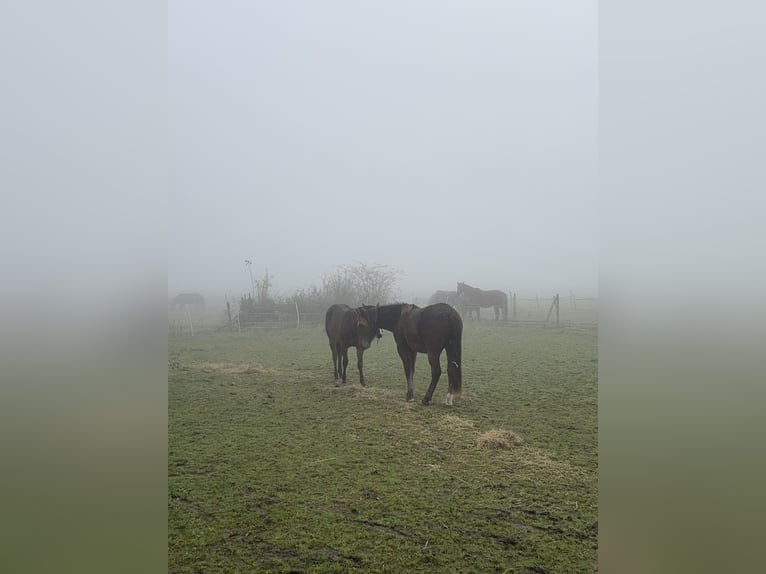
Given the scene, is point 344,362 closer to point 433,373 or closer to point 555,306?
point 433,373

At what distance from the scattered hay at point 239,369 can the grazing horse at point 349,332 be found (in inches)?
16.3

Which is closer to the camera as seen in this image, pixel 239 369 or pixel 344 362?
pixel 239 369

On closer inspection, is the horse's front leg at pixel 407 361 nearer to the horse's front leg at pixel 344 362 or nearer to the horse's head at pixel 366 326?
the horse's head at pixel 366 326

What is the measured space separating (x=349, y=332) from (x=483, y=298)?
0.91 metres

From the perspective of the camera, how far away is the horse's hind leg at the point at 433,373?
298cm

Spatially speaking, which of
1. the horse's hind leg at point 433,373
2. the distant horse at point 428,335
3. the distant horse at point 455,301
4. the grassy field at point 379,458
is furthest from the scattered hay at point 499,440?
the distant horse at point 455,301

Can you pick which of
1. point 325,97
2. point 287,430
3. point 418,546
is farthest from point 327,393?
point 325,97

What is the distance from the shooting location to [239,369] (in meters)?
3.06

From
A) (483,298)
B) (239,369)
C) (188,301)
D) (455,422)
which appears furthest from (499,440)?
(188,301)

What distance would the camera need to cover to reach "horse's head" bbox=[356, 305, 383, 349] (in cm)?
312
